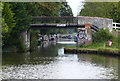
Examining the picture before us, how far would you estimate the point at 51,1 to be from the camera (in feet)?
211

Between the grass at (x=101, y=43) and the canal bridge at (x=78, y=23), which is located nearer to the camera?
the grass at (x=101, y=43)

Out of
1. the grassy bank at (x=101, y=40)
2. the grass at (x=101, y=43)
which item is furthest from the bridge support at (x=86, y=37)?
the grass at (x=101, y=43)

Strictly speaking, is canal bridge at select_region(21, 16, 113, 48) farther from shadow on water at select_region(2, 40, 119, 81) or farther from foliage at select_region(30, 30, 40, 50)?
shadow on water at select_region(2, 40, 119, 81)

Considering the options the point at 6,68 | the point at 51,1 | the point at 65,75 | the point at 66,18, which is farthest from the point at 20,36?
the point at 65,75

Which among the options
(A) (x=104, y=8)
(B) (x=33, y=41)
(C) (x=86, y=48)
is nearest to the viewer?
(C) (x=86, y=48)

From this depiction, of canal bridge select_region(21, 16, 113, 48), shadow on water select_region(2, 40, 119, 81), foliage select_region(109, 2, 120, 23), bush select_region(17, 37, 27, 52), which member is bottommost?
shadow on water select_region(2, 40, 119, 81)

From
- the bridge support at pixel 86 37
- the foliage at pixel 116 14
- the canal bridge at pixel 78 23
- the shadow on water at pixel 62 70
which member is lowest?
the shadow on water at pixel 62 70

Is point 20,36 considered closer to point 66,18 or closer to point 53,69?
point 66,18

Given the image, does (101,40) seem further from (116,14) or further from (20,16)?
(20,16)

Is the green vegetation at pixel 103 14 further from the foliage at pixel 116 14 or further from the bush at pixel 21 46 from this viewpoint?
the bush at pixel 21 46

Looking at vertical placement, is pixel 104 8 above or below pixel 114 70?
above

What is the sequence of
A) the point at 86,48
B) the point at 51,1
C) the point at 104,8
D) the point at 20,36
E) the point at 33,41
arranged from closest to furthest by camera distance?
1. the point at 86,48
2. the point at 20,36
3. the point at 33,41
4. the point at 51,1
5. the point at 104,8

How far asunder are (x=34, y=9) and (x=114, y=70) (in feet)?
94.6

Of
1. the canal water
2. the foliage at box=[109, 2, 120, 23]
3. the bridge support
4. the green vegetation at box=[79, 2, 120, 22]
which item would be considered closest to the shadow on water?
the canal water
